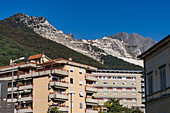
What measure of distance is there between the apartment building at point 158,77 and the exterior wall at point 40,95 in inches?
1730

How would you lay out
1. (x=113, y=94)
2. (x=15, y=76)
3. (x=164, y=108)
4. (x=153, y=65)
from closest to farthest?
1. (x=164, y=108)
2. (x=153, y=65)
3. (x=15, y=76)
4. (x=113, y=94)

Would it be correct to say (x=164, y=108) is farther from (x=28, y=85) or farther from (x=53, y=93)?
(x=28, y=85)

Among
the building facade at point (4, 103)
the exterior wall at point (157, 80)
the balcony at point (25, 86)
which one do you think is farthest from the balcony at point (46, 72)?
the building facade at point (4, 103)

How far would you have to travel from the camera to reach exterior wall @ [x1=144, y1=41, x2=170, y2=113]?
35.9 meters

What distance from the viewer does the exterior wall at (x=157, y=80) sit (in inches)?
1413

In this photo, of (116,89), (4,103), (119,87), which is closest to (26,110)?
(4,103)

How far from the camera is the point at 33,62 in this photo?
307ft

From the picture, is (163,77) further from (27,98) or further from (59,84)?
(27,98)

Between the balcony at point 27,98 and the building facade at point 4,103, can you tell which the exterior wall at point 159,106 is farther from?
the balcony at point 27,98

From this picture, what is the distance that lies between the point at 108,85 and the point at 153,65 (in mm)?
96882

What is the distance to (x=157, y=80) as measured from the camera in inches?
1528

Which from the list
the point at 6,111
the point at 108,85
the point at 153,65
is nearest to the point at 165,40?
the point at 153,65

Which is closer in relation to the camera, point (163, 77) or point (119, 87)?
point (163, 77)

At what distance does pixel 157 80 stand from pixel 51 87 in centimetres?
4718
